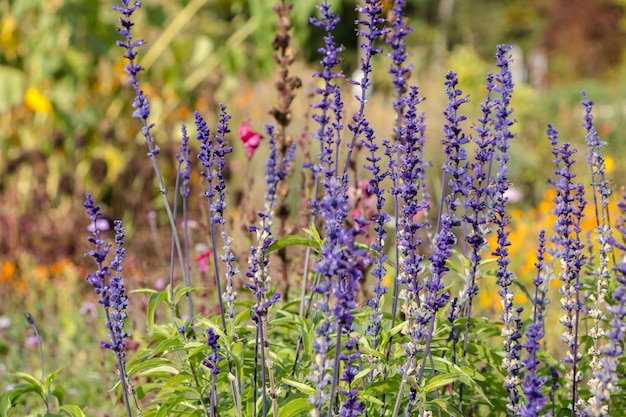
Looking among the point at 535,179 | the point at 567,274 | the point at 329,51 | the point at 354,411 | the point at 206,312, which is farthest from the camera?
the point at 535,179

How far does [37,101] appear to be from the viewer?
7.26 meters

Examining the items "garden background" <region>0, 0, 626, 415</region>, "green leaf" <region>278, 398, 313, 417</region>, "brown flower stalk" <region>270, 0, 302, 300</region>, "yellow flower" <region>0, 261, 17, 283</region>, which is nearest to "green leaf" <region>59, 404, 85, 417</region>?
"green leaf" <region>278, 398, 313, 417</region>

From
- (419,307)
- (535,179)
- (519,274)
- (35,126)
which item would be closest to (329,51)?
(419,307)

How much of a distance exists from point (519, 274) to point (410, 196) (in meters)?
4.67

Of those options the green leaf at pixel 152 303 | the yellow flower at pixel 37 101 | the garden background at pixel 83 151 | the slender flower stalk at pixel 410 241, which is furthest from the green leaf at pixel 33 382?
the yellow flower at pixel 37 101

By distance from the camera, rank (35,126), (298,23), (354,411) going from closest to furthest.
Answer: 1. (354,411)
2. (298,23)
3. (35,126)

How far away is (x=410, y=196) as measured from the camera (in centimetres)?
200

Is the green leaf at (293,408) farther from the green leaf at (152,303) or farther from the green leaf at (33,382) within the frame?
the green leaf at (33,382)

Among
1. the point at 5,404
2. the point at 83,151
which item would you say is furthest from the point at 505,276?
the point at 83,151

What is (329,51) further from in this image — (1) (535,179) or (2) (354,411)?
(1) (535,179)

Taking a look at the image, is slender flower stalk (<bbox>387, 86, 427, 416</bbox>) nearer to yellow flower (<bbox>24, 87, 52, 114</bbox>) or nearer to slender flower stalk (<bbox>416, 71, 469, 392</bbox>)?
slender flower stalk (<bbox>416, 71, 469, 392</bbox>)

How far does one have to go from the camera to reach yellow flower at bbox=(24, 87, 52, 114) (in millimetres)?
7262

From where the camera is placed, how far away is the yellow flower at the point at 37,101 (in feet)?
23.8

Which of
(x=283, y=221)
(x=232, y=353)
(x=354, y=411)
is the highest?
(x=283, y=221)
